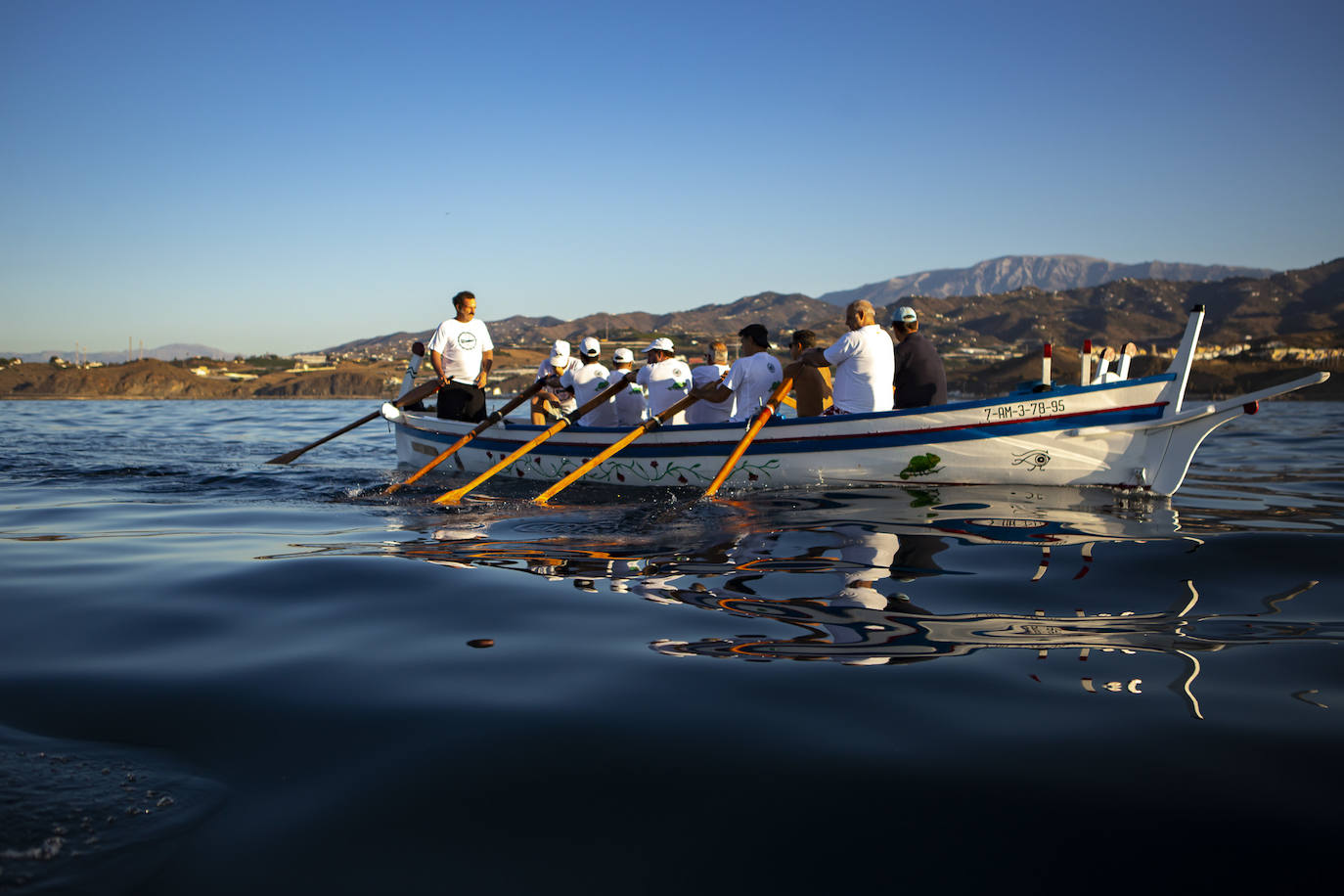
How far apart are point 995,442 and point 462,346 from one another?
907 centimetres

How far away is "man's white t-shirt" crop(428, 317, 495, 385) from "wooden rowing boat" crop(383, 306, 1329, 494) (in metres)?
4.21

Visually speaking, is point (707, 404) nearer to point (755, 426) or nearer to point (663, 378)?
point (663, 378)

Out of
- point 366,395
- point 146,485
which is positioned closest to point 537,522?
point 146,485

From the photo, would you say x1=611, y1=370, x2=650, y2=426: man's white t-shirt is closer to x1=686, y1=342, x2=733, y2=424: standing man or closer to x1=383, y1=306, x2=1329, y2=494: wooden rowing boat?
x1=686, y1=342, x2=733, y2=424: standing man

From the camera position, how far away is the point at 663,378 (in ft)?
42.5

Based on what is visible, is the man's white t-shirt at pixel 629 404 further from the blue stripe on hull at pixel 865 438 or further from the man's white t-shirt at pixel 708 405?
the blue stripe on hull at pixel 865 438

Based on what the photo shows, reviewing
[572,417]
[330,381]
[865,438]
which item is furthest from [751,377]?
[330,381]

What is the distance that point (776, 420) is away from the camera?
36.9 feet

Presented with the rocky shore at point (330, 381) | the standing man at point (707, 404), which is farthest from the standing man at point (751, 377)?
the rocky shore at point (330, 381)

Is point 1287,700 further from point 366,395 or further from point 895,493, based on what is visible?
point 366,395

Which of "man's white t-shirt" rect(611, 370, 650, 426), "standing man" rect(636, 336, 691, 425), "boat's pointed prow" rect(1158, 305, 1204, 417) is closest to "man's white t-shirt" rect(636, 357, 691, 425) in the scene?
"standing man" rect(636, 336, 691, 425)

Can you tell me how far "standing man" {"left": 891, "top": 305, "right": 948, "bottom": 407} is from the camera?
1126cm

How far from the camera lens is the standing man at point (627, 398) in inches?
562

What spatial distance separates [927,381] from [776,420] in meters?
2.08
